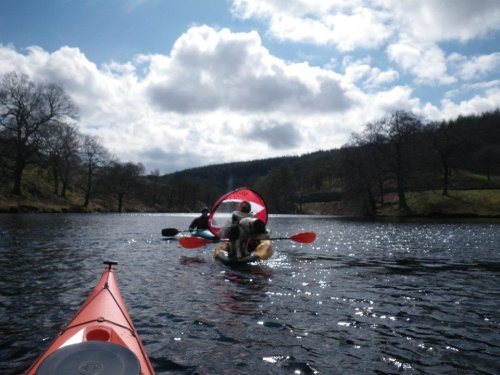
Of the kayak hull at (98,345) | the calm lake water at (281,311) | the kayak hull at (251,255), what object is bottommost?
the calm lake water at (281,311)

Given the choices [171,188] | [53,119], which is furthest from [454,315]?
[171,188]

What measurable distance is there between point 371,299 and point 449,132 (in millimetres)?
69540

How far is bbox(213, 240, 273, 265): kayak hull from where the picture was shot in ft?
45.6

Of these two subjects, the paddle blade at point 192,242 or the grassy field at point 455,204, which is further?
the grassy field at point 455,204

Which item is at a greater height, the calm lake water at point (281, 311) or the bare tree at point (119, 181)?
the bare tree at point (119, 181)

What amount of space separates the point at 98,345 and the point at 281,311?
4713mm

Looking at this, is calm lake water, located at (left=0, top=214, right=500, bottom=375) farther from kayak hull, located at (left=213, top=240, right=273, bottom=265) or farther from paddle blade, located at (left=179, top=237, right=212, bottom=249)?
paddle blade, located at (left=179, top=237, right=212, bottom=249)

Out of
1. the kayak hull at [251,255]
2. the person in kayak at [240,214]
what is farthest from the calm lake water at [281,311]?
the person in kayak at [240,214]

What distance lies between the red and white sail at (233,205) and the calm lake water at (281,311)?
4154 millimetres

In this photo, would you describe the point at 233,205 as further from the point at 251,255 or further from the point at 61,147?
the point at 61,147

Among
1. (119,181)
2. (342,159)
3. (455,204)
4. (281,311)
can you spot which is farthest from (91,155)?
(281,311)

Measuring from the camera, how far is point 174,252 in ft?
60.5

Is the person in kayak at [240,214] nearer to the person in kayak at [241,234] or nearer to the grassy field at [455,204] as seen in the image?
the person in kayak at [241,234]

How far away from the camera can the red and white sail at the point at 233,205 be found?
19266 mm
